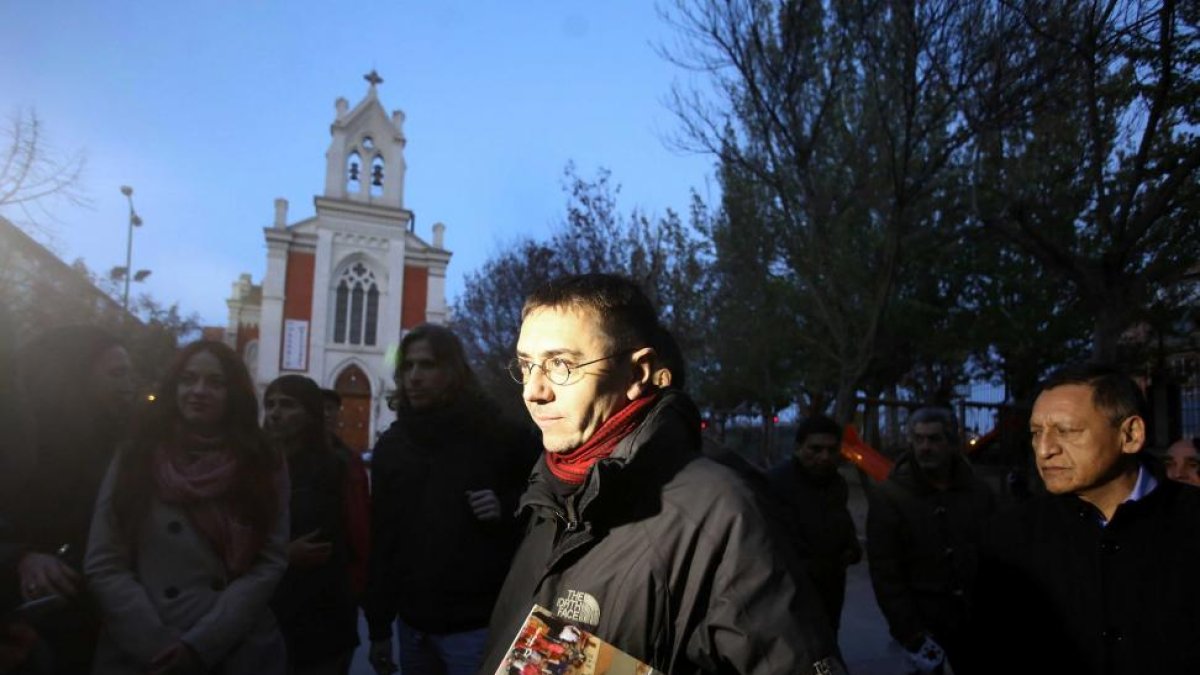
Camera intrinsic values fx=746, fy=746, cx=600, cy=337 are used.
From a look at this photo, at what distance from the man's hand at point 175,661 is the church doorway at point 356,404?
118 feet

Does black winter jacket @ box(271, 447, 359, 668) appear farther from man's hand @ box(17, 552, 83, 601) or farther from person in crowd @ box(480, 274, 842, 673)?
person in crowd @ box(480, 274, 842, 673)

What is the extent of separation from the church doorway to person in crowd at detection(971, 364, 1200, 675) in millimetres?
36995

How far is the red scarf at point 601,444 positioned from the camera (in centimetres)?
169

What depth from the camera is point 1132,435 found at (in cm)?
231

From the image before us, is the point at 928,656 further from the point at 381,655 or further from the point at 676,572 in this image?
the point at 676,572

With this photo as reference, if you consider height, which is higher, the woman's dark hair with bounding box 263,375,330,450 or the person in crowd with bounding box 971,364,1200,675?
the woman's dark hair with bounding box 263,375,330,450

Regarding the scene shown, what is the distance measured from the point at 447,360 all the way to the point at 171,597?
4.73 feet

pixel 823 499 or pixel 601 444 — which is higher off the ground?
pixel 601 444

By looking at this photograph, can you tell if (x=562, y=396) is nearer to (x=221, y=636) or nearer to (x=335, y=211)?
(x=221, y=636)

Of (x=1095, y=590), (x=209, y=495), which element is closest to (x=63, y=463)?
(x=209, y=495)

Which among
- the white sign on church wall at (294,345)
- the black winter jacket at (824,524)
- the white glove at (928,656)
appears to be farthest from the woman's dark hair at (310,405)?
the white sign on church wall at (294,345)

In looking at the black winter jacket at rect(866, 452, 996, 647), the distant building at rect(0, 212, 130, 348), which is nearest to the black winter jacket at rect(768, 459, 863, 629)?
the black winter jacket at rect(866, 452, 996, 647)

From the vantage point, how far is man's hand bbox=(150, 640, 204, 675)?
249 cm

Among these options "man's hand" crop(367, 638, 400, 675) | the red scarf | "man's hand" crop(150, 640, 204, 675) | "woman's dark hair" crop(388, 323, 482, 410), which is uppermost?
"woman's dark hair" crop(388, 323, 482, 410)
